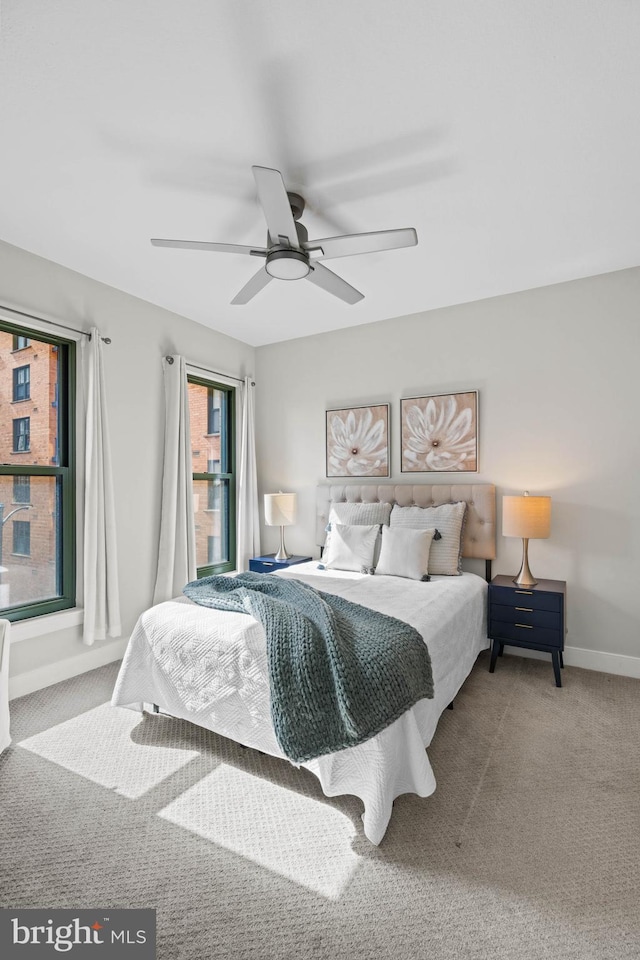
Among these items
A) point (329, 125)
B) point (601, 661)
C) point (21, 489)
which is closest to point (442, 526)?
point (601, 661)

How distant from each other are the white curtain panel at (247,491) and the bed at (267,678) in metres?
1.57

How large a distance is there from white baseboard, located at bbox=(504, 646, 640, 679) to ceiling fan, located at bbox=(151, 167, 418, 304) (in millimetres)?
2980

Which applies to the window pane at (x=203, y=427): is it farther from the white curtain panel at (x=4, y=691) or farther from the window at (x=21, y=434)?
the white curtain panel at (x=4, y=691)

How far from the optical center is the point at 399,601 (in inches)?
105

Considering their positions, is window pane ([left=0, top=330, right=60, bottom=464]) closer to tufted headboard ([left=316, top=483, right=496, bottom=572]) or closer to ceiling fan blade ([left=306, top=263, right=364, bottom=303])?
ceiling fan blade ([left=306, top=263, right=364, bottom=303])

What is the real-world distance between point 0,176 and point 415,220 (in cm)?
206

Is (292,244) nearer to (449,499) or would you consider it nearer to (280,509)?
(449,499)

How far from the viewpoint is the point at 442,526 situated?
3.54 m

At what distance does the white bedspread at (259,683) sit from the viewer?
1797 mm

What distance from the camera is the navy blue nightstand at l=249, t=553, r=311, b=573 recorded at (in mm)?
4281

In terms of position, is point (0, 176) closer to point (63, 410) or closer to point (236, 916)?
point (63, 410)

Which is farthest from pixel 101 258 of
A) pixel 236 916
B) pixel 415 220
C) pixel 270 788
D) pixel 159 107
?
pixel 236 916

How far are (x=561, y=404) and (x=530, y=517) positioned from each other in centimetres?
92

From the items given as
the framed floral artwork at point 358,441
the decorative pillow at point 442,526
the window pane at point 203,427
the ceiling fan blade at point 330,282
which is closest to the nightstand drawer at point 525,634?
the decorative pillow at point 442,526
